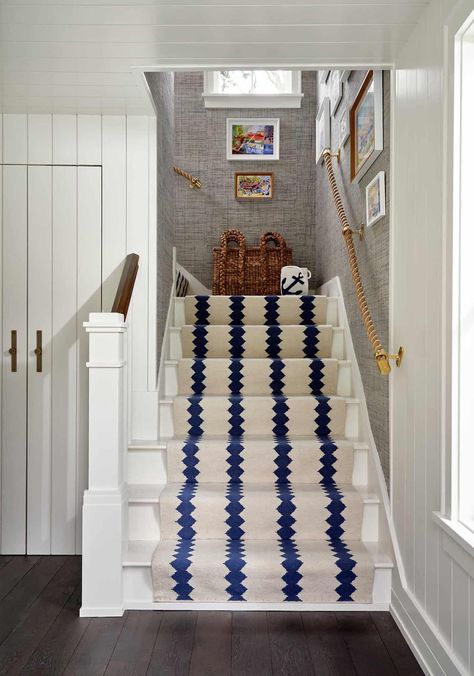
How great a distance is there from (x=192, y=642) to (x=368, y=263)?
176 cm

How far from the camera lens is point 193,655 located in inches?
77.2

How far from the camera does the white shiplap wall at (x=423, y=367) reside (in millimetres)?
1732

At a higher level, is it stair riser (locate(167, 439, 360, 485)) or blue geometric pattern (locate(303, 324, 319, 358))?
blue geometric pattern (locate(303, 324, 319, 358))

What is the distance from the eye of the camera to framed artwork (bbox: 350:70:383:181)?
2.50m

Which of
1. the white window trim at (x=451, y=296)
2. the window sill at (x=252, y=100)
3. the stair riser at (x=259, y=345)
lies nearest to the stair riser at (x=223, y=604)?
the white window trim at (x=451, y=296)

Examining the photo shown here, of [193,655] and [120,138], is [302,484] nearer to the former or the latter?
[193,655]

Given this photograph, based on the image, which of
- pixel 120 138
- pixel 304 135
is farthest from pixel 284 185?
pixel 120 138

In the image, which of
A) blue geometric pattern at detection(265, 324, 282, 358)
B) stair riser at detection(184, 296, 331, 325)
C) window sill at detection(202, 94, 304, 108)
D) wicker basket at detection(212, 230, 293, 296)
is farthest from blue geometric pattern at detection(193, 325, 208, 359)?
window sill at detection(202, 94, 304, 108)

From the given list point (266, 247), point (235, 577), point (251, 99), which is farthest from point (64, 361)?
point (251, 99)

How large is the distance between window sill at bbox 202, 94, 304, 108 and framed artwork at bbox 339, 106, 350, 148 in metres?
1.26

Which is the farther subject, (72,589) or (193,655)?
(72,589)

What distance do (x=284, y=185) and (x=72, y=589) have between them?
3.37 m

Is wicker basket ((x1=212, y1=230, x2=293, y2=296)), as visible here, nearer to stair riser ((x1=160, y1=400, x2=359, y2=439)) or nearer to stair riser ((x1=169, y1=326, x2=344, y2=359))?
stair riser ((x1=169, y1=326, x2=344, y2=359))

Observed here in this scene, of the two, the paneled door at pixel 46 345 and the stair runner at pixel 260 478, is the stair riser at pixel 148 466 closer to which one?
the stair runner at pixel 260 478
